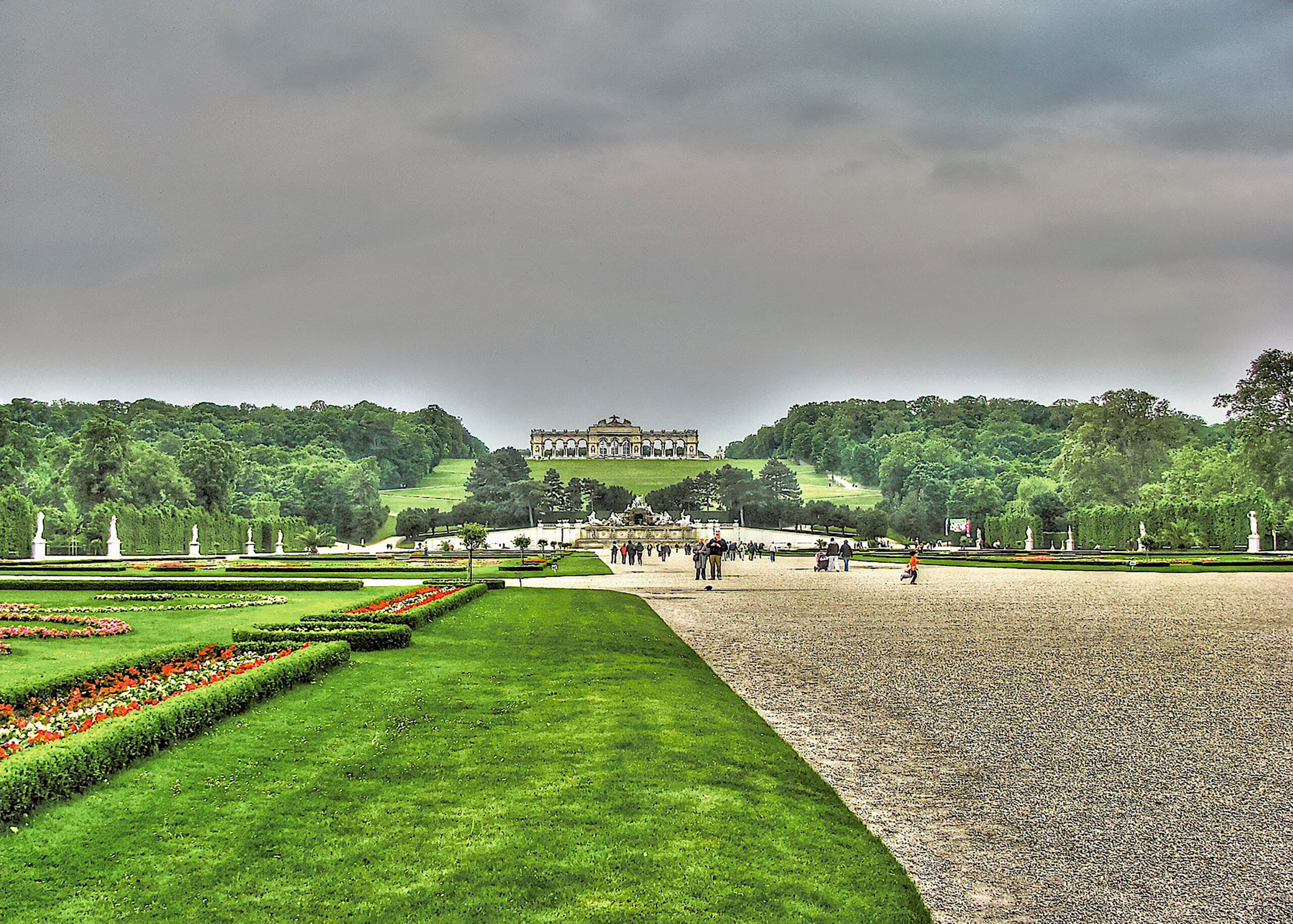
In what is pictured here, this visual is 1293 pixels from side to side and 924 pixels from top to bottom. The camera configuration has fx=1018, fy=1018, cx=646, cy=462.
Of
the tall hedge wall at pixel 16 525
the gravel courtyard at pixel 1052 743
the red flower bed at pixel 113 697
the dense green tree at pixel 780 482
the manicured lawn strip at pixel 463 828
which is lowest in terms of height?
the gravel courtyard at pixel 1052 743

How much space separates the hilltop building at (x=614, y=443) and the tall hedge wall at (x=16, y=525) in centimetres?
13001

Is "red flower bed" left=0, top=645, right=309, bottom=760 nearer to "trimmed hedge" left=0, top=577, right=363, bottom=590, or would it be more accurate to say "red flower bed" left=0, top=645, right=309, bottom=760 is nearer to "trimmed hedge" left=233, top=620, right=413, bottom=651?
"trimmed hedge" left=233, top=620, right=413, bottom=651

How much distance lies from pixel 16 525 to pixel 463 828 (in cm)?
5068

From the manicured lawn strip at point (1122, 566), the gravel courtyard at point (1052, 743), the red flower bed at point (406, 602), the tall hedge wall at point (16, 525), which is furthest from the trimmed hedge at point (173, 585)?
the tall hedge wall at point (16, 525)

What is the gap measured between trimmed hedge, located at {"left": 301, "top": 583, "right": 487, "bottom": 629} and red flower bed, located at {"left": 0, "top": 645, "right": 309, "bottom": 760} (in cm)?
330

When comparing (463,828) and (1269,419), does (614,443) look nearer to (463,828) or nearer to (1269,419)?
(1269,419)

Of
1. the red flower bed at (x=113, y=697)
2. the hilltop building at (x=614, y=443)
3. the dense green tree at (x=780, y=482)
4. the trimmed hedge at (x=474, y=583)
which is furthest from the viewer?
the hilltop building at (x=614, y=443)

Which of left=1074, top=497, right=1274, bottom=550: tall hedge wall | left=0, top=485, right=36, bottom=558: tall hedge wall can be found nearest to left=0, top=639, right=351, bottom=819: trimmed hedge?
left=0, top=485, right=36, bottom=558: tall hedge wall

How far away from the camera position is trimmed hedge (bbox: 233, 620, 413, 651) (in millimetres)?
12281

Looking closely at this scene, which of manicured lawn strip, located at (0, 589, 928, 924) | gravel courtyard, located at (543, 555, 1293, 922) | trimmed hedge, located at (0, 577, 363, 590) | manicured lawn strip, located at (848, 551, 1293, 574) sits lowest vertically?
manicured lawn strip, located at (848, 551, 1293, 574)

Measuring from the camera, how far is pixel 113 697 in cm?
821

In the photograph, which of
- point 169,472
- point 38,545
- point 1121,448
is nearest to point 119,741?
point 38,545

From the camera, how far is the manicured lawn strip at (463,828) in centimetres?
466

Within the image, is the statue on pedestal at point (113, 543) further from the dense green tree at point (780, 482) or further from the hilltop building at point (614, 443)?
the hilltop building at point (614, 443)
